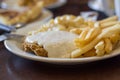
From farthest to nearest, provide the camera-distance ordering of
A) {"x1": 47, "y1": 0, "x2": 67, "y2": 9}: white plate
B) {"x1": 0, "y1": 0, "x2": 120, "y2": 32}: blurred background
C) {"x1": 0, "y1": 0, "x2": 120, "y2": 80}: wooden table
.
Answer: {"x1": 47, "y1": 0, "x2": 67, "y2": 9}: white plate, {"x1": 0, "y1": 0, "x2": 120, "y2": 32}: blurred background, {"x1": 0, "y1": 0, "x2": 120, "y2": 80}: wooden table

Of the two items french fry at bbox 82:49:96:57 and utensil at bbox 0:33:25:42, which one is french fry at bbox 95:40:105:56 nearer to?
french fry at bbox 82:49:96:57

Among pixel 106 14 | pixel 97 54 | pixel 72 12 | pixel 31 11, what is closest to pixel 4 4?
pixel 31 11

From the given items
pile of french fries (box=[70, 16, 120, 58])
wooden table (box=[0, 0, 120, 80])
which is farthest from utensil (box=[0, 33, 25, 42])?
pile of french fries (box=[70, 16, 120, 58])

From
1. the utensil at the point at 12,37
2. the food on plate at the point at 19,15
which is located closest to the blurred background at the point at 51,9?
the food on plate at the point at 19,15

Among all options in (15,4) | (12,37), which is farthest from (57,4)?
(12,37)

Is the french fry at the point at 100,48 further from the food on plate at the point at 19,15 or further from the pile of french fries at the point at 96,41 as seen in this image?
the food on plate at the point at 19,15

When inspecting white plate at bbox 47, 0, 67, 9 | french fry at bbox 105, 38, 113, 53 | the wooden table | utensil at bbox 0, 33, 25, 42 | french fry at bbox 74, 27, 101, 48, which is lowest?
the wooden table

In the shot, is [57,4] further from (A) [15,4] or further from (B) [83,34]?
(B) [83,34]
